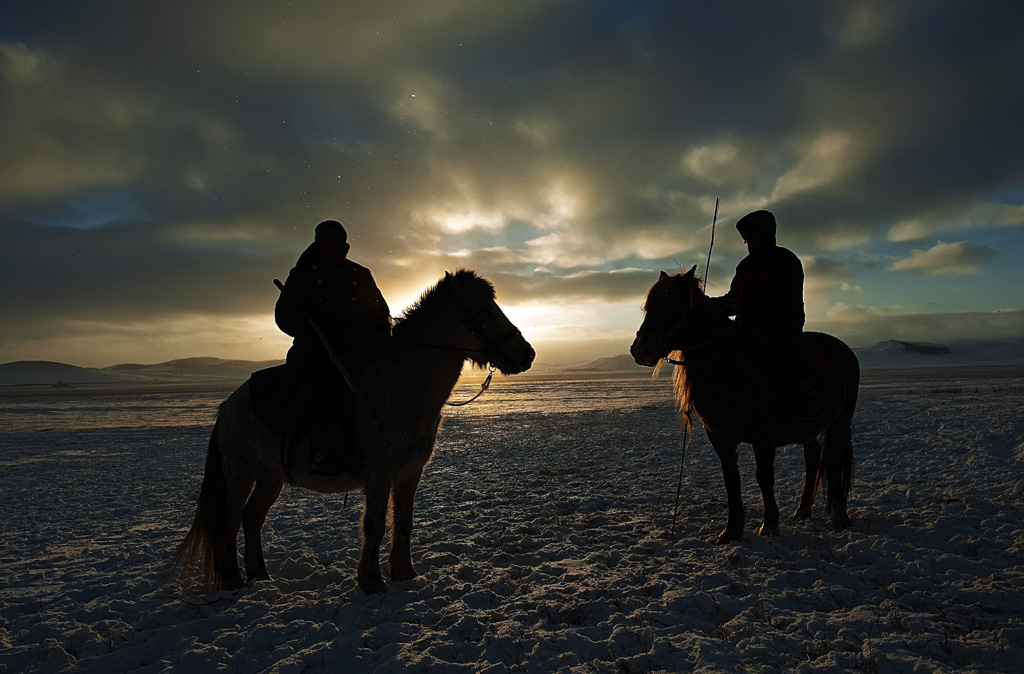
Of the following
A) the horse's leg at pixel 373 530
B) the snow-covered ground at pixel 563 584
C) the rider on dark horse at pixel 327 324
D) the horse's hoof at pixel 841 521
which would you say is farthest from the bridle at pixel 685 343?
the horse's leg at pixel 373 530

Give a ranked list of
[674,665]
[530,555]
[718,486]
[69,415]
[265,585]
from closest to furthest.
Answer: [674,665] < [265,585] < [530,555] < [718,486] < [69,415]

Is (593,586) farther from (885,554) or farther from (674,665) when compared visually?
(885,554)

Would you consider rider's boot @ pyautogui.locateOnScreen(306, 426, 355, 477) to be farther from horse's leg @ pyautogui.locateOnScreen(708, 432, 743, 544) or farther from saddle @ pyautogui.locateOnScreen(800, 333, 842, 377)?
saddle @ pyautogui.locateOnScreen(800, 333, 842, 377)

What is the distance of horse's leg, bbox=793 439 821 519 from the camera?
20.8 feet

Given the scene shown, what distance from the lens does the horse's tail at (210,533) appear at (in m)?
4.66

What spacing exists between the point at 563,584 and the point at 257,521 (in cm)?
304

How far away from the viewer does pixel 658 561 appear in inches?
198

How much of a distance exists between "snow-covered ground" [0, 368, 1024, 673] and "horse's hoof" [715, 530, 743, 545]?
0.17 m

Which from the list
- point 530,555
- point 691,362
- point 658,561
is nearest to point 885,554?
point 658,561

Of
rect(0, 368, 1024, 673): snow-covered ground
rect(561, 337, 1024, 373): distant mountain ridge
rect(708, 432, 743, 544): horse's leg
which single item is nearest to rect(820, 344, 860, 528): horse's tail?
rect(0, 368, 1024, 673): snow-covered ground

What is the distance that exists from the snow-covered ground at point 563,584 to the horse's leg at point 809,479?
160 mm

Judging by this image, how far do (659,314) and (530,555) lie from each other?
9.67 feet

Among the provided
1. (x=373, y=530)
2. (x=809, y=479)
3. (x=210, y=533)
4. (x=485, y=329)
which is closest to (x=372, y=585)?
(x=373, y=530)

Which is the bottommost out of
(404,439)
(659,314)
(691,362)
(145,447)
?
(145,447)
